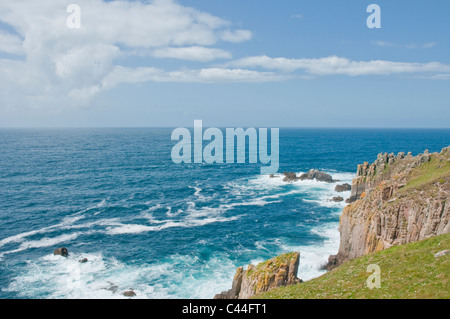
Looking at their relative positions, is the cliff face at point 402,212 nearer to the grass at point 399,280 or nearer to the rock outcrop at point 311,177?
the grass at point 399,280

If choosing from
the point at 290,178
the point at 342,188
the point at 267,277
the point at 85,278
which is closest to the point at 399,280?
the point at 267,277

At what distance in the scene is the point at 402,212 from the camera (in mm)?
45500

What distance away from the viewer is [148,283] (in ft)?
162

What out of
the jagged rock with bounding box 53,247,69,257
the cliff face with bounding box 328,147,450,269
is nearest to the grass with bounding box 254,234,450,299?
the cliff face with bounding box 328,147,450,269

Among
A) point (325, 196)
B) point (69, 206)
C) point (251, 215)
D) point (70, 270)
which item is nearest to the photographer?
point (70, 270)

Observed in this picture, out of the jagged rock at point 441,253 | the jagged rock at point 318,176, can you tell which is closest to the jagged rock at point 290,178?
the jagged rock at point 318,176

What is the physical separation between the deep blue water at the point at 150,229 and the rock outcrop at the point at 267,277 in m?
7.57

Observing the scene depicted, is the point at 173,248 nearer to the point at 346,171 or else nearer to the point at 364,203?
the point at 364,203

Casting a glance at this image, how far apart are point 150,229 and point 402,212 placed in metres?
52.0

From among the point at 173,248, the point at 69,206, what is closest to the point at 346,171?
the point at 173,248

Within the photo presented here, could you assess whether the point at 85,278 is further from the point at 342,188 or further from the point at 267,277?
the point at 342,188

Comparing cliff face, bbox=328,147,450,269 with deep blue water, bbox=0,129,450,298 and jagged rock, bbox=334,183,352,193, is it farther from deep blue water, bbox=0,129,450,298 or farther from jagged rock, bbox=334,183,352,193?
jagged rock, bbox=334,183,352,193

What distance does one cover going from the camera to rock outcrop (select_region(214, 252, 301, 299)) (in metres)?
37.6
